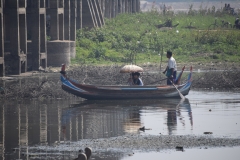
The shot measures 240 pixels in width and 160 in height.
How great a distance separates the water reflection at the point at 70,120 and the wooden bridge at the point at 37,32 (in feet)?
26.6

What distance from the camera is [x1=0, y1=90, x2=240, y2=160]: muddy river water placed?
17.6 meters

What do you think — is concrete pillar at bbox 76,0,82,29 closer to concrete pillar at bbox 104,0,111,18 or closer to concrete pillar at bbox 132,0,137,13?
concrete pillar at bbox 104,0,111,18

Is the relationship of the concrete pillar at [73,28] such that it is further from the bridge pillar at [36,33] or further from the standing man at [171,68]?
the standing man at [171,68]

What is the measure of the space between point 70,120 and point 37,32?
50.3ft

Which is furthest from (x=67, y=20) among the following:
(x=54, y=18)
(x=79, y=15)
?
(x=79, y=15)

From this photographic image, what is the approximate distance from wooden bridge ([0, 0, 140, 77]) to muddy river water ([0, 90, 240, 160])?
791 cm

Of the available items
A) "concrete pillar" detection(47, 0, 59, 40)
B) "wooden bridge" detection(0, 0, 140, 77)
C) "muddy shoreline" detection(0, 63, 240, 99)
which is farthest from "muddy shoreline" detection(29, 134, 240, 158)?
"concrete pillar" detection(47, 0, 59, 40)

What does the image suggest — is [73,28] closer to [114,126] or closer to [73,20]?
[73,20]

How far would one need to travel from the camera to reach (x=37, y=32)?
3738cm

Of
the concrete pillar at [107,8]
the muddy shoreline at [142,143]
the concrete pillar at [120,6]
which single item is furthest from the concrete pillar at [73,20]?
the muddy shoreline at [142,143]

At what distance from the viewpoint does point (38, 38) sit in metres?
37.2

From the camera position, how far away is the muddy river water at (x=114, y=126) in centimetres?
1762

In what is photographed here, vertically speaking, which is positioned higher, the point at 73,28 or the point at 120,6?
the point at 120,6

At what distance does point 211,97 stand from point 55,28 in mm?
14243
